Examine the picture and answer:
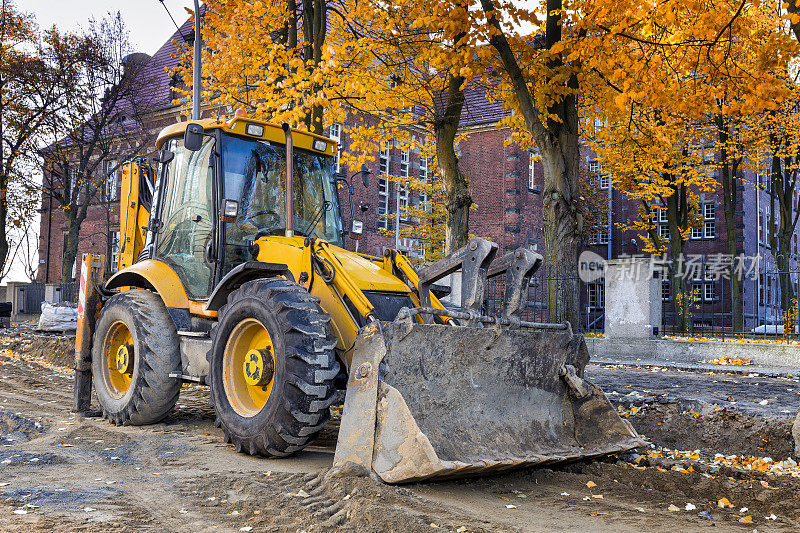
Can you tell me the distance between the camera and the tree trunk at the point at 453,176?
59.6 feet

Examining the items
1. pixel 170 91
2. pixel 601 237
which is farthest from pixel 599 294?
pixel 170 91

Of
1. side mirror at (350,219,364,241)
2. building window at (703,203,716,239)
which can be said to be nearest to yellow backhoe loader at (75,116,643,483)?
side mirror at (350,219,364,241)

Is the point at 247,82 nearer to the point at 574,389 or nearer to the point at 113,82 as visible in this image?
the point at 113,82

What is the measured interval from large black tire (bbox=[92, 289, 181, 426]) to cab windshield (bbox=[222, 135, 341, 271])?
3.42 ft

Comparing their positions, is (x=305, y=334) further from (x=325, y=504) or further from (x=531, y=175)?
(x=531, y=175)

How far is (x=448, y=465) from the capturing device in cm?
495

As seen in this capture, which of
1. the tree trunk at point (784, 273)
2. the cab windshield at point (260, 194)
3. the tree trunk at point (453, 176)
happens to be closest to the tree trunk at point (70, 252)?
the tree trunk at point (453, 176)

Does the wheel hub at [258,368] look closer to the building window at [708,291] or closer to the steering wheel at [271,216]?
the steering wheel at [271,216]

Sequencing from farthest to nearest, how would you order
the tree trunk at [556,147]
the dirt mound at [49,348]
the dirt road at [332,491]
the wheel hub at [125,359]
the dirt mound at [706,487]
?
the dirt mound at [49,348] → the tree trunk at [556,147] → the wheel hub at [125,359] → the dirt mound at [706,487] → the dirt road at [332,491]

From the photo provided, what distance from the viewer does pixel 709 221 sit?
42.0m

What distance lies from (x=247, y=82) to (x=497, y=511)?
18870mm

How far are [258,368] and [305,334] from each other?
0.74 m

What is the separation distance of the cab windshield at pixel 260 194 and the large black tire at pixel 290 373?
130cm

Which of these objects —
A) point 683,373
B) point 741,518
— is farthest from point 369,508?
point 683,373
